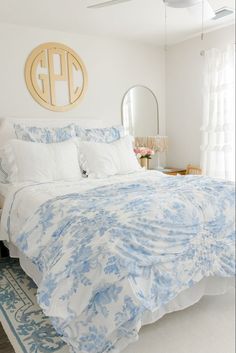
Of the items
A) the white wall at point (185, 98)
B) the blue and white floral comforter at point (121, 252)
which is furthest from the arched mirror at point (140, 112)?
the blue and white floral comforter at point (121, 252)

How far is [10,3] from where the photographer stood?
262cm

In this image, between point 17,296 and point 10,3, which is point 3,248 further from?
point 10,3

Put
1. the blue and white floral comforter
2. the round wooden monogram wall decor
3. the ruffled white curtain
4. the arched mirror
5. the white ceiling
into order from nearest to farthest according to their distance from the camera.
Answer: the blue and white floral comforter < the white ceiling < the round wooden monogram wall decor < the ruffled white curtain < the arched mirror

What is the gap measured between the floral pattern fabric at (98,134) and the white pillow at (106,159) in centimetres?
12

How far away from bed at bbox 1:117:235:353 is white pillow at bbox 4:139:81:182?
1.40ft

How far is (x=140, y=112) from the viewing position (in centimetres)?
407

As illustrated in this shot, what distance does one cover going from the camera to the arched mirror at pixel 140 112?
156 inches

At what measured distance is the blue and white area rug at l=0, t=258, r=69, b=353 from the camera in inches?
63.9

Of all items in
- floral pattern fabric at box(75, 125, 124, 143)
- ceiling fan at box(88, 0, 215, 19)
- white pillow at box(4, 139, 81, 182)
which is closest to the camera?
ceiling fan at box(88, 0, 215, 19)

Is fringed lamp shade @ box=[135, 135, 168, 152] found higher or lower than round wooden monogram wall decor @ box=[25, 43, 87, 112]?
lower

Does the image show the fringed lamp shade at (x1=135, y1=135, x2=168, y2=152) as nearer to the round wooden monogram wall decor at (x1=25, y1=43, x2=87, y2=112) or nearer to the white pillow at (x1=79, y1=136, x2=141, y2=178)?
the white pillow at (x1=79, y1=136, x2=141, y2=178)

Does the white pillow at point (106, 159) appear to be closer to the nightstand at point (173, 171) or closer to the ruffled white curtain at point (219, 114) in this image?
the nightstand at point (173, 171)

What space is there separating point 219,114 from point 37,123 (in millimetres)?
2029

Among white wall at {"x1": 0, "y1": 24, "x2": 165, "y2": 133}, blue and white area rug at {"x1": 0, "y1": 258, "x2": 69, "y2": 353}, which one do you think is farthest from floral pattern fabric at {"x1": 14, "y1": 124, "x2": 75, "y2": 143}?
blue and white area rug at {"x1": 0, "y1": 258, "x2": 69, "y2": 353}
